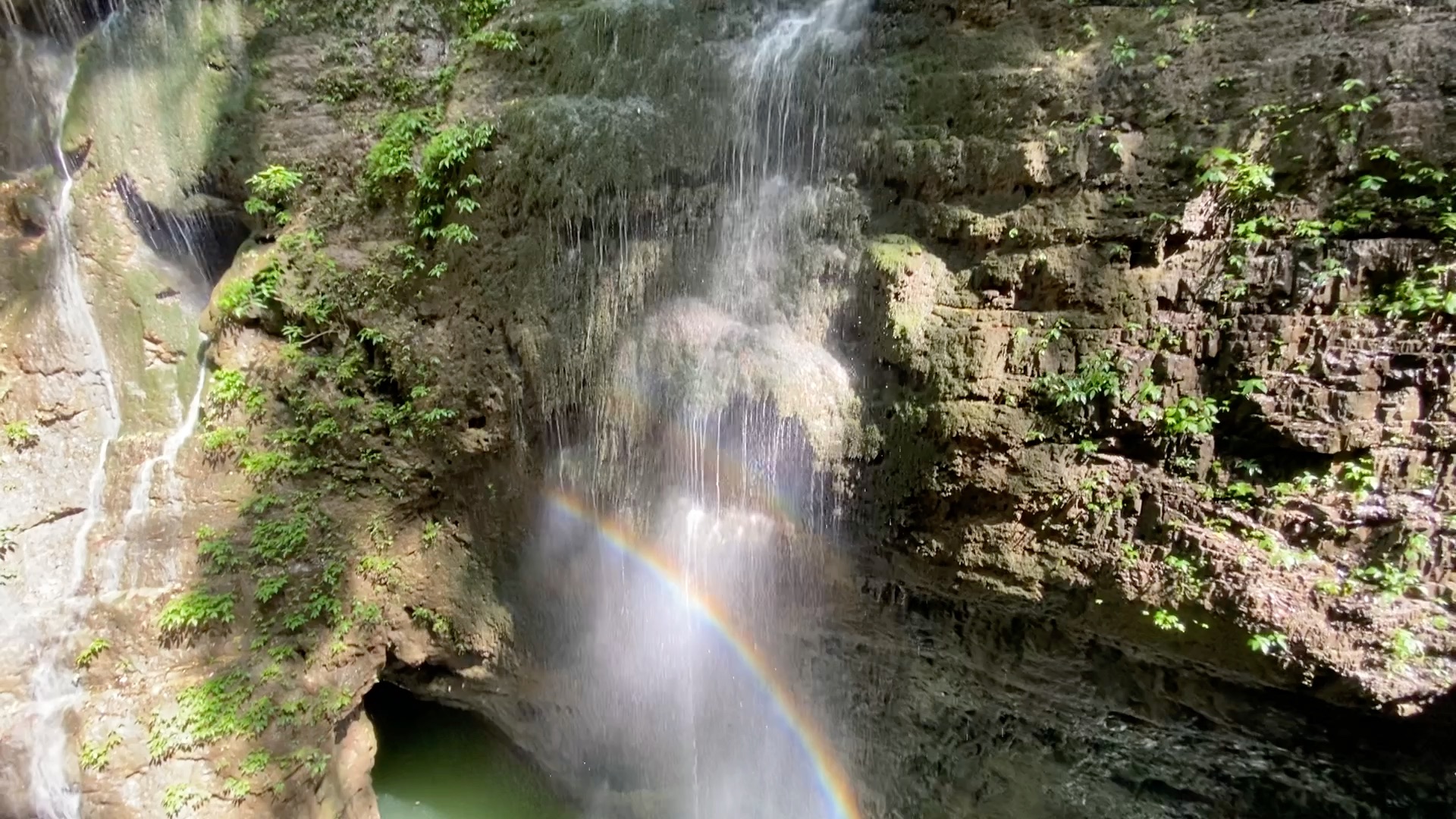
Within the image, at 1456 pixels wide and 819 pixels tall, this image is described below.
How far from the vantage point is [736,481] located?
5.41m

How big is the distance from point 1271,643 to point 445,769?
7.85m

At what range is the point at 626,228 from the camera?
5.72 metres

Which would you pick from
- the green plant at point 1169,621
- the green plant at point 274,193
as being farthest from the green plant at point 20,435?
the green plant at point 1169,621

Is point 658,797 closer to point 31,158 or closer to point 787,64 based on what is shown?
point 787,64

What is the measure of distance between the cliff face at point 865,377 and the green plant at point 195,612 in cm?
3

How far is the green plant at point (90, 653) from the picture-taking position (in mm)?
5781

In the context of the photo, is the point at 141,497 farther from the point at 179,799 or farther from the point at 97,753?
the point at 179,799

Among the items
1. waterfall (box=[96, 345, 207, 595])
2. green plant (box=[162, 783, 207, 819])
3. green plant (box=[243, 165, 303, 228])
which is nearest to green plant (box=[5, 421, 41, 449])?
waterfall (box=[96, 345, 207, 595])

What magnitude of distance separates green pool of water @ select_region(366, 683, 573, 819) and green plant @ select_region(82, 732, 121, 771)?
2692 mm

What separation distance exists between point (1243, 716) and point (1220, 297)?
7.82 ft

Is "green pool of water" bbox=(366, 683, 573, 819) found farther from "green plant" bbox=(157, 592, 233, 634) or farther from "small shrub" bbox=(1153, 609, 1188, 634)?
"small shrub" bbox=(1153, 609, 1188, 634)

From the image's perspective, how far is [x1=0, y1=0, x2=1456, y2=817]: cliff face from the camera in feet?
12.4

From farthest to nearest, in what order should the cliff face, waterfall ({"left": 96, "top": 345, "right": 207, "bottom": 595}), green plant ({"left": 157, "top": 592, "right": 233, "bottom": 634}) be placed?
waterfall ({"left": 96, "top": 345, "right": 207, "bottom": 595}), green plant ({"left": 157, "top": 592, "right": 233, "bottom": 634}), the cliff face

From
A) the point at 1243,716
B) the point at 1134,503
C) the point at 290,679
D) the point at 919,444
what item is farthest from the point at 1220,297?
the point at 290,679
